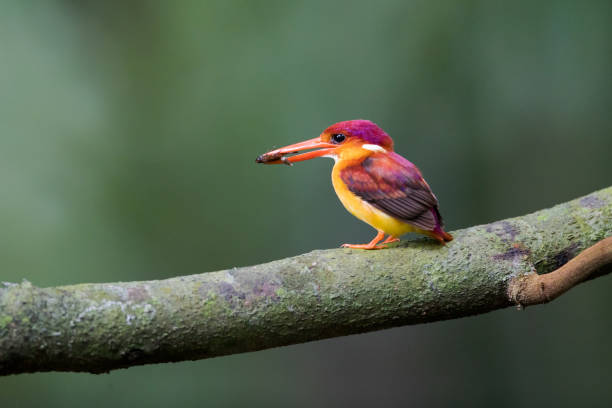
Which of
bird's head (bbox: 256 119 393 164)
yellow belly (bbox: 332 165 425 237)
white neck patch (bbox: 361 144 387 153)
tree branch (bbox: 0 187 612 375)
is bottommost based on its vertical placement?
tree branch (bbox: 0 187 612 375)

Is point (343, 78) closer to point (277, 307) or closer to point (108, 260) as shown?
point (108, 260)

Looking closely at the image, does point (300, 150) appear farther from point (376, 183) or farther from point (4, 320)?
point (4, 320)

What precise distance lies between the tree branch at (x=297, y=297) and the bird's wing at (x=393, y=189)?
0.07 meters

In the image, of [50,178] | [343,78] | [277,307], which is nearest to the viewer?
[277,307]

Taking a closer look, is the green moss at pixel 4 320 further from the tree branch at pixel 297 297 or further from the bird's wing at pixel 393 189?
the bird's wing at pixel 393 189

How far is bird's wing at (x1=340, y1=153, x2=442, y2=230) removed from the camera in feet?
3.89

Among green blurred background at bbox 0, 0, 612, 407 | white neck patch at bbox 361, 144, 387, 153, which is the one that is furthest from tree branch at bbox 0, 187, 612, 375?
green blurred background at bbox 0, 0, 612, 407

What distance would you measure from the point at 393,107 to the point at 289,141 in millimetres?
417

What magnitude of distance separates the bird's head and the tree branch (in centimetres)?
21

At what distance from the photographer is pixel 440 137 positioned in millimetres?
2359

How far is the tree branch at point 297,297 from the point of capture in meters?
0.95

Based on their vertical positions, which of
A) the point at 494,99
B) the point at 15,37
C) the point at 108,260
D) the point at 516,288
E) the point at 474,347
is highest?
the point at 15,37

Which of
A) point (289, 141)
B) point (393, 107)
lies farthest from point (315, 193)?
point (393, 107)

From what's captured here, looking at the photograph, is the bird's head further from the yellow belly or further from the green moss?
the green moss
